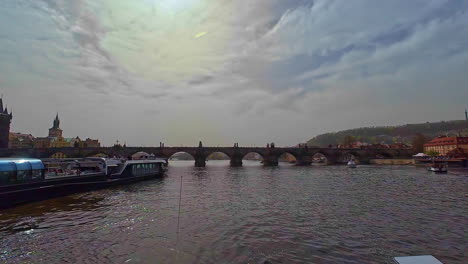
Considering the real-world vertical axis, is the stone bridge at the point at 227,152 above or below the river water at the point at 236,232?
above

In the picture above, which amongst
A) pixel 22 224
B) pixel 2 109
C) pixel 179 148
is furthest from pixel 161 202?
pixel 2 109

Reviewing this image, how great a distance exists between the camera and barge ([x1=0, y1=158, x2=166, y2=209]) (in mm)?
24562

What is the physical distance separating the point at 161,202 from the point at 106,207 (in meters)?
5.01

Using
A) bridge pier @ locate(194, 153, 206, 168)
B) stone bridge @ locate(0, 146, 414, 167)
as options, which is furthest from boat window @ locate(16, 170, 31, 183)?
bridge pier @ locate(194, 153, 206, 168)

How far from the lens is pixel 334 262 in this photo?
35.8 feet

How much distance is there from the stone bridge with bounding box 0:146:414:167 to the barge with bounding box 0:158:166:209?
57.8 m

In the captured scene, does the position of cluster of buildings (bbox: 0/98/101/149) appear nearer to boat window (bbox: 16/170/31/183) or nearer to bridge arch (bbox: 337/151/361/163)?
boat window (bbox: 16/170/31/183)

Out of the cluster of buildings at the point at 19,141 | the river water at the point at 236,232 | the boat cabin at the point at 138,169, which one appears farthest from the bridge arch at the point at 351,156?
the cluster of buildings at the point at 19,141

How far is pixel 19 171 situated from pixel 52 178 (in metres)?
4.77

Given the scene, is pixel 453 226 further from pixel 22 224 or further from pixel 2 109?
pixel 2 109

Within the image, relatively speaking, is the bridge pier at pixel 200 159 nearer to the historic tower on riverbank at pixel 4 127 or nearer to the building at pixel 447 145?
the historic tower on riverbank at pixel 4 127

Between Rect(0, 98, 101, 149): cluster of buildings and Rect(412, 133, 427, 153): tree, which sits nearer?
Rect(0, 98, 101, 149): cluster of buildings

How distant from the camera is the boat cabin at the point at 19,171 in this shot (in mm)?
24391

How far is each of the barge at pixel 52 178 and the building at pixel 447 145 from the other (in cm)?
13957
